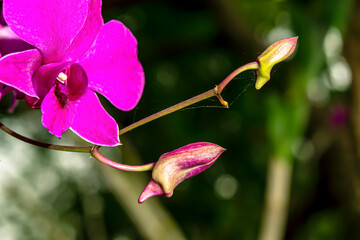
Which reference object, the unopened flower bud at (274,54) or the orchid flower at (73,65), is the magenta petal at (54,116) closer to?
the orchid flower at (73,65)

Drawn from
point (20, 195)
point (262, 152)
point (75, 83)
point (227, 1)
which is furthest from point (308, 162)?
point (75, 83)

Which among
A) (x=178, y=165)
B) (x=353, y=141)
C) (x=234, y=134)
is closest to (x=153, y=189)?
(x=178, y=165)

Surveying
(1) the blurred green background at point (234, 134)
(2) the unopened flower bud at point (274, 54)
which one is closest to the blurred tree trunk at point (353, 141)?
(1) the blurred green background at point (234, 134)

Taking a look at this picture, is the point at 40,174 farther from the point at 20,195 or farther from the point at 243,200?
the point at 243,200

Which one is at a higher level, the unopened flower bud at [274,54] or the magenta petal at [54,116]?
the unopened flower bud at [274,54]

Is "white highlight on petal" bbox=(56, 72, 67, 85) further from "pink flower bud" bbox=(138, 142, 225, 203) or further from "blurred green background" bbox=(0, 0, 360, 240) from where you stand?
"blurred green background" bbox=(0, 0, 360, 240)
